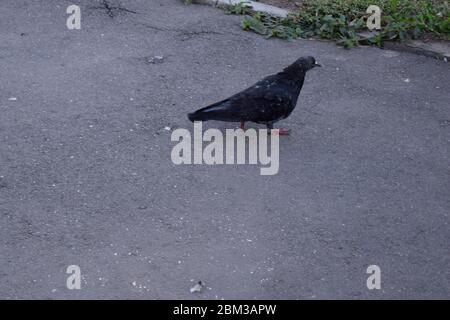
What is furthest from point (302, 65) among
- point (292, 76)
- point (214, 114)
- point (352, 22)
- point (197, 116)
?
point (352, 22)

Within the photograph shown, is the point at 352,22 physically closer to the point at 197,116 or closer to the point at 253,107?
the point at 253,107

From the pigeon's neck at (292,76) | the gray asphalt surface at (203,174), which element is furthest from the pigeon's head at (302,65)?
the gray asphalt surface at (203,174)

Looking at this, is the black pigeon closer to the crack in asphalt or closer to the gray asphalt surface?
the gray asphalt surface

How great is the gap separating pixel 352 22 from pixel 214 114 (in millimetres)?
2631

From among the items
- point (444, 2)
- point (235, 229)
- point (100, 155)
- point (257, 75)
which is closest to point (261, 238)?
point (235, 229)

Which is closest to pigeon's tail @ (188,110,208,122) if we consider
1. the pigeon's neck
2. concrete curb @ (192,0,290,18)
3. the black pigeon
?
the black pigeon

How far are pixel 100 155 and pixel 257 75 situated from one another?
190cm

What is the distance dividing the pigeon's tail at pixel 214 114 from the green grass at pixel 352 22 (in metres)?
2.07

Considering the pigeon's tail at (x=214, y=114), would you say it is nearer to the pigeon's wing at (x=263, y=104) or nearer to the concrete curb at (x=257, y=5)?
the pigeon's wing at (x=263, y=104)

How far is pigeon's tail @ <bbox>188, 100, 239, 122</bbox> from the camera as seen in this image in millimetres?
5793

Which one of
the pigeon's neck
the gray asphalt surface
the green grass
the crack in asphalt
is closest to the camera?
the gray asphalt surface

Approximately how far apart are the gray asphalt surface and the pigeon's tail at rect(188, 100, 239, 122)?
339 mm

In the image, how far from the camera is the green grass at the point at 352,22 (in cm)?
760

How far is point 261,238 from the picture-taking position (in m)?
4.93
